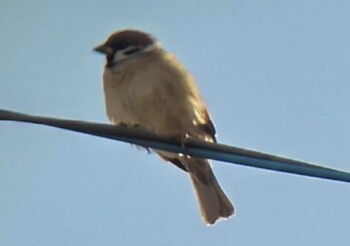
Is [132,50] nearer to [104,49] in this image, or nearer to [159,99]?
[104,49]

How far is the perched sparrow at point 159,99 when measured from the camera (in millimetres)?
Result: 4520

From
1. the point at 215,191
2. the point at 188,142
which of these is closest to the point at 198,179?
the point at 215,191

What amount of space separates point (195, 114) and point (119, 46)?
2.21 ft

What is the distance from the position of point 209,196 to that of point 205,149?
6.40ft

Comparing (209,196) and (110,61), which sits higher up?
(110,61)

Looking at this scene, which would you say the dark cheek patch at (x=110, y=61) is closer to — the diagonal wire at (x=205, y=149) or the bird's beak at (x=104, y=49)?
the bird's beak at (x=104, y=49)

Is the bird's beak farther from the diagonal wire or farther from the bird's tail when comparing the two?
the diagonal wire

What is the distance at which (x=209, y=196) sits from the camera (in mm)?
5086

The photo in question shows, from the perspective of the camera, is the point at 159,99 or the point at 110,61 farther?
the point at 110,61

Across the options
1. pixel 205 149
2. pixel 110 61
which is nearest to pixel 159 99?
pixel 110 61

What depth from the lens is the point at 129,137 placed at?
3160 millimetres

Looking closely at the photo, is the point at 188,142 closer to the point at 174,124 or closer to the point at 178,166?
the point at 174,124

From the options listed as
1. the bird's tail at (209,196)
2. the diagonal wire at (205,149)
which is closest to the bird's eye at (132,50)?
the bird's tail at (209,196)

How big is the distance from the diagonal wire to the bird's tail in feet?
5.49
